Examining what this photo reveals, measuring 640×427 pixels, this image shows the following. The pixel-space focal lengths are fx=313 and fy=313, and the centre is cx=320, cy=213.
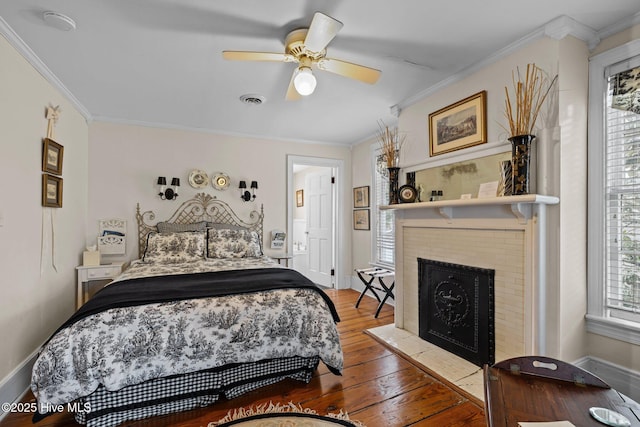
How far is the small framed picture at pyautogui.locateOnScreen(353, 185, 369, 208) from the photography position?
16.1ft

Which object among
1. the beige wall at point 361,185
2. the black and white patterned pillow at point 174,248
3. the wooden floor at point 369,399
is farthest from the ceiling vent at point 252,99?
the wooden floor at point 369,399

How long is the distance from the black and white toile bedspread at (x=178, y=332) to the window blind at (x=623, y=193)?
6.42 ft

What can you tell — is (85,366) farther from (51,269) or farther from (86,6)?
(86,6)

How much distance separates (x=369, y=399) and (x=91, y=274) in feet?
10.3

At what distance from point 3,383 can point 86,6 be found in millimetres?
2418

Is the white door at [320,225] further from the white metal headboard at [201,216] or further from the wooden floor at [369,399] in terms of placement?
the wooden floor at [369,399]

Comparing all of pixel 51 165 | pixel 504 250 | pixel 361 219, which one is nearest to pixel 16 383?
pixel 51 165

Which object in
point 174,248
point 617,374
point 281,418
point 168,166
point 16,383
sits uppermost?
point 168,166

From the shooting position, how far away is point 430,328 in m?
2.98

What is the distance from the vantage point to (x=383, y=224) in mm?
4605

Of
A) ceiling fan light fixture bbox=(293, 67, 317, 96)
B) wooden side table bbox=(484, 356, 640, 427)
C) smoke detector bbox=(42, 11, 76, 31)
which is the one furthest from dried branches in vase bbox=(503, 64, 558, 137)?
smoke detector bbox=(42, 11, 76, 31)

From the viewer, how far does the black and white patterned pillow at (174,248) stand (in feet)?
11.8

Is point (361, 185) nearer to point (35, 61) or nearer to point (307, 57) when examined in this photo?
point (307, 57)

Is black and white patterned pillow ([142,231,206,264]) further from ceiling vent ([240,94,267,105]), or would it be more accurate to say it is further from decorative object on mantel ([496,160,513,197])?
decorative object on mantel ([496,160,513,197])
